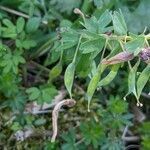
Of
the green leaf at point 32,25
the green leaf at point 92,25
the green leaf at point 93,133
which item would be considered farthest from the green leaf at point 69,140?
the green leaf at point 92,25

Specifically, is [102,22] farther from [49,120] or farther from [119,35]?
[49,120]

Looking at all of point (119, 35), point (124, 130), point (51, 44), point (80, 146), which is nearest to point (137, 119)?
point (124, 130)

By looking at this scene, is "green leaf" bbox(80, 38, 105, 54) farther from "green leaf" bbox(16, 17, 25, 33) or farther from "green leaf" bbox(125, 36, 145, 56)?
"green leaf" bbox(16, 17, 25, 33)

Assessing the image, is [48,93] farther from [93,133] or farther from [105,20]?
[105,20]

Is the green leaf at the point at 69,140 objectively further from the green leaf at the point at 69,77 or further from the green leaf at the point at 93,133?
the green leaf at the point at 69,77

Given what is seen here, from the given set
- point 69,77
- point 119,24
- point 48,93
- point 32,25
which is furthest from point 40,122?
point 119,24

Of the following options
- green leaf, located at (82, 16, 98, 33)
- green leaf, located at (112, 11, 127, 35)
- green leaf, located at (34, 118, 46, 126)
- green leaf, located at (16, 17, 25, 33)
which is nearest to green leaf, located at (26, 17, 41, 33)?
green leaf, located at (16, 17, 25, 33)

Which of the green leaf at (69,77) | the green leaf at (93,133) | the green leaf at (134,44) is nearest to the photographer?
the green leaf at (134,44)

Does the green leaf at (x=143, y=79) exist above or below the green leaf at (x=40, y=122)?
above
